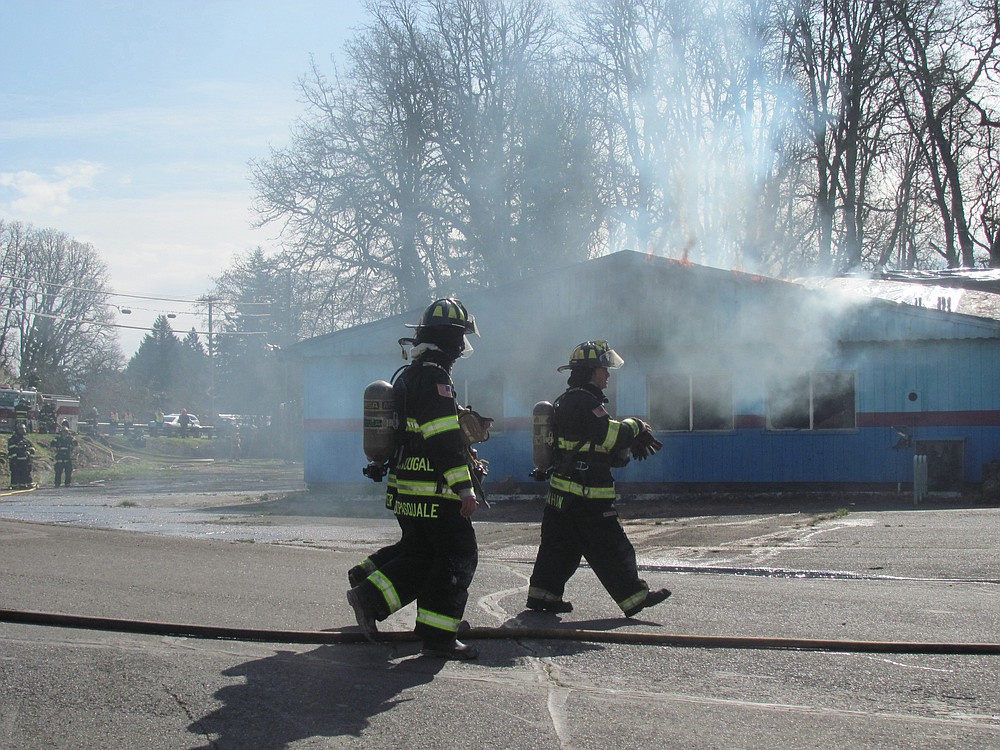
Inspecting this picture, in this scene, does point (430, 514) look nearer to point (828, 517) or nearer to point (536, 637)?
point (536, 637)

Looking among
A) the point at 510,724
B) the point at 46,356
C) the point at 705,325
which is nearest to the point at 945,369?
the point at 705,325

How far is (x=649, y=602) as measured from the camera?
19.6ft

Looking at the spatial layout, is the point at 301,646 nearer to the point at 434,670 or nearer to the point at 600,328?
the point at 434,670

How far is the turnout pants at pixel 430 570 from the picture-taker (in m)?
4.88

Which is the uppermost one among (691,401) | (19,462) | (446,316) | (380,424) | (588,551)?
(446,316)

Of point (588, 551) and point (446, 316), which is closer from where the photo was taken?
point (446, 316)

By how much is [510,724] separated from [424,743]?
1.22ft

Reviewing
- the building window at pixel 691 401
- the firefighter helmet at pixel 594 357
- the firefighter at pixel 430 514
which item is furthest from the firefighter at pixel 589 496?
the building window at pixel 691 401

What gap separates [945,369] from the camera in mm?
18609

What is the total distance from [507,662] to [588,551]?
1.39 metres

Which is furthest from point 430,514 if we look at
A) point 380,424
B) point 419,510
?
point 380,424

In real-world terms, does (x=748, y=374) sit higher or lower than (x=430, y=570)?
higher

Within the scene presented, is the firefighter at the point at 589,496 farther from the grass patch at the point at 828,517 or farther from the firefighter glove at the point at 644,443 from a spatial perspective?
the grass patch at the point at 828,517

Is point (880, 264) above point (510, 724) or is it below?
above
